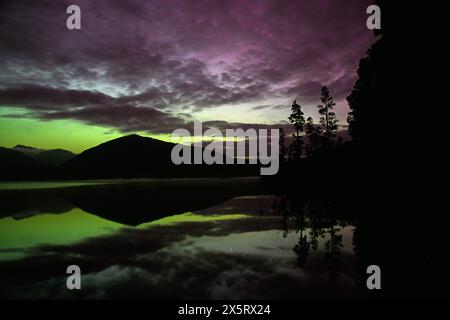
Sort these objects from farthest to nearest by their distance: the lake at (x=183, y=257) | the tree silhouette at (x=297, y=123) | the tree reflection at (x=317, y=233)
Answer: the tree silhouette at (x=297, y=123) → the tree reflection at (x=317, y=233) → the lake at (x=183, y=257)

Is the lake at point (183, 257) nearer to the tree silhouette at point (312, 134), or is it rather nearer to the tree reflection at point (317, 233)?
the tree reflection at point (317, 233)

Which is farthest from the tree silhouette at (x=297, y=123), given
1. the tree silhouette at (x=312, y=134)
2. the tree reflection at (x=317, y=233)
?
the tree reflection at (x=317, y=233)

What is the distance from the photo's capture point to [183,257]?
1448cm

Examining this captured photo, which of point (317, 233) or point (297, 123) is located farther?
point (297, 123)

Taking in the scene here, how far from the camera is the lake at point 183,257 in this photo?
1053 cm

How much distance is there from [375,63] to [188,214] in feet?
66.7

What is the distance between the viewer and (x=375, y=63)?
84.7ft

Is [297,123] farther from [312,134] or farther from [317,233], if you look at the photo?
[317,233]

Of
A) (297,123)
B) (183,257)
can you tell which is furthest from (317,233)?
(297,123)

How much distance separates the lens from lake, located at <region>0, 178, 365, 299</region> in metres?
10.5

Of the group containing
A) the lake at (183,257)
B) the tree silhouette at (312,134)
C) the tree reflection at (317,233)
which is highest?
the tree silhouette at (312,134)

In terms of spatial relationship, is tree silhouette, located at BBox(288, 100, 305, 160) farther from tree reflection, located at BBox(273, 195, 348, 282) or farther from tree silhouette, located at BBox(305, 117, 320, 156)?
tree reflection, located at BBox(273, 195, 348, 282)

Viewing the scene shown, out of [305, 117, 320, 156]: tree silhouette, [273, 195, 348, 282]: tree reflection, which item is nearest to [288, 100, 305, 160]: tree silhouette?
[305, 117, 320, 156]: tree silhouette
